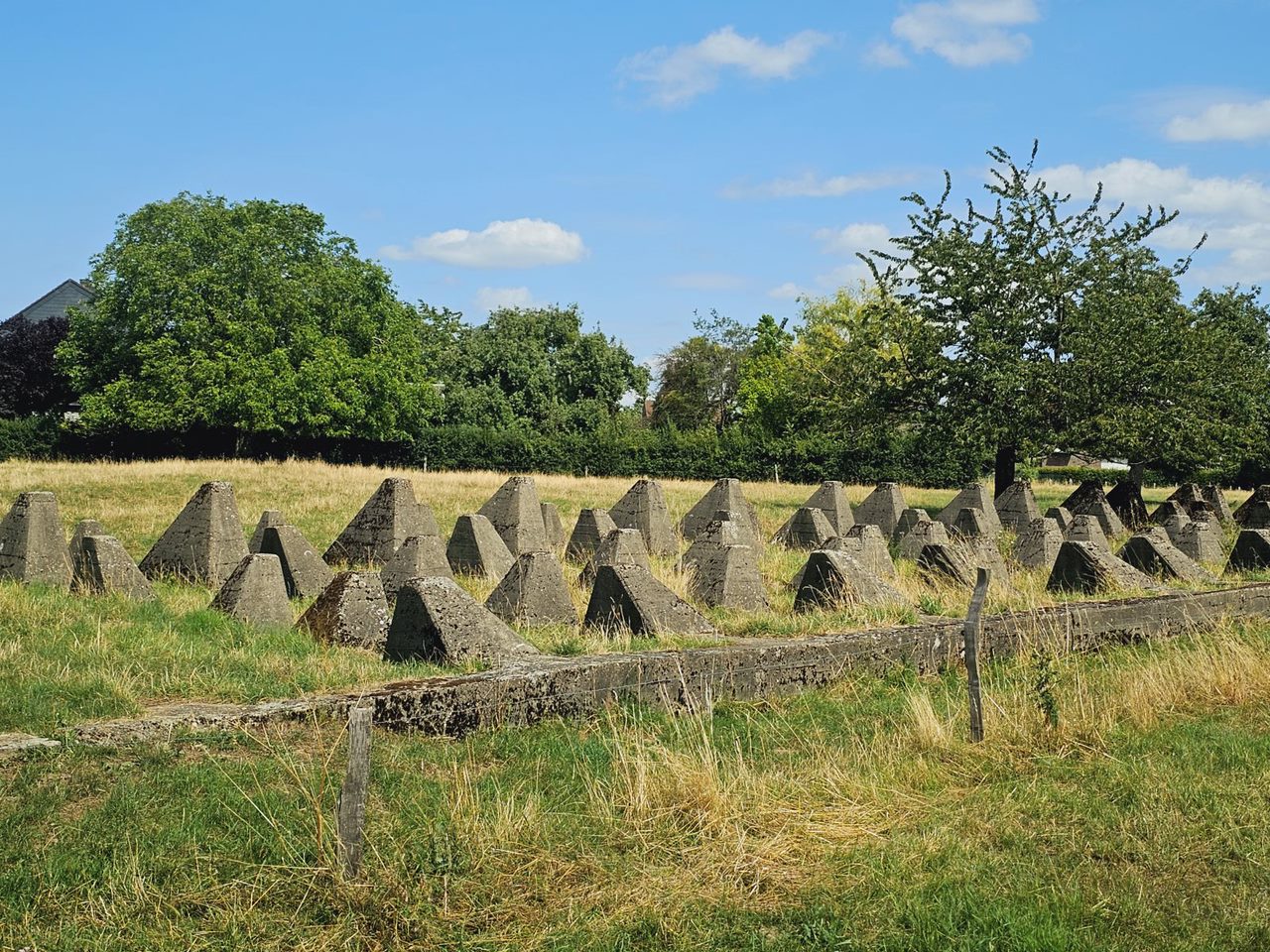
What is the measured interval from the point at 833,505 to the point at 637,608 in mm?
13734

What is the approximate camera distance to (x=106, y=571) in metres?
12.0

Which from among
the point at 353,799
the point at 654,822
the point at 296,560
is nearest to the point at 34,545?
the point at 296,560

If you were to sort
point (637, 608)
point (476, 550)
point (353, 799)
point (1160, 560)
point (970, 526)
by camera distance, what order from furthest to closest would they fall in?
point (970, 526) < point (1160, 560) < point (476, 550) < point (637, 608) < point (353, 799)

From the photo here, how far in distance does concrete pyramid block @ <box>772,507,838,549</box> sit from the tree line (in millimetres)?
6644

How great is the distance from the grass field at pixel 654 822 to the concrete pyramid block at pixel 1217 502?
2104 centimetres

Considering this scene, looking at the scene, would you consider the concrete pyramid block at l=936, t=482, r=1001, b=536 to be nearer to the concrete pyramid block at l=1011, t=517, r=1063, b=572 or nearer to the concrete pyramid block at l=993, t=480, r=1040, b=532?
the concrete pyramid block at l=993, t=480, r=1040, b=532

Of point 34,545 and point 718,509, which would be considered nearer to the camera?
point 34,545

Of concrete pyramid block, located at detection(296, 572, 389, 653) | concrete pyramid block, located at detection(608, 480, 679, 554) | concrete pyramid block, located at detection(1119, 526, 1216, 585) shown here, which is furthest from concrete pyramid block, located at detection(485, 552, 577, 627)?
concrete pyramid block, located at detection(1119, 526, 1216, 585)

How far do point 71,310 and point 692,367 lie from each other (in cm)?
4498

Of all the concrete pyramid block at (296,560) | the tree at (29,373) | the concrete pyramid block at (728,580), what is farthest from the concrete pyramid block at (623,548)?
the tree at (29,373)

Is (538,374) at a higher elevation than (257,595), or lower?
higher

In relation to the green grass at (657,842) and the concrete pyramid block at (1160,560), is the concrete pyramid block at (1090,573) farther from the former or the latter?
the green grass at (657,842)

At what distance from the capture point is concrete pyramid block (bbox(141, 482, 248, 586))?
13.9 m

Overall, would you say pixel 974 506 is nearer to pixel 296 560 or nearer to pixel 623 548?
pixel 623 548
